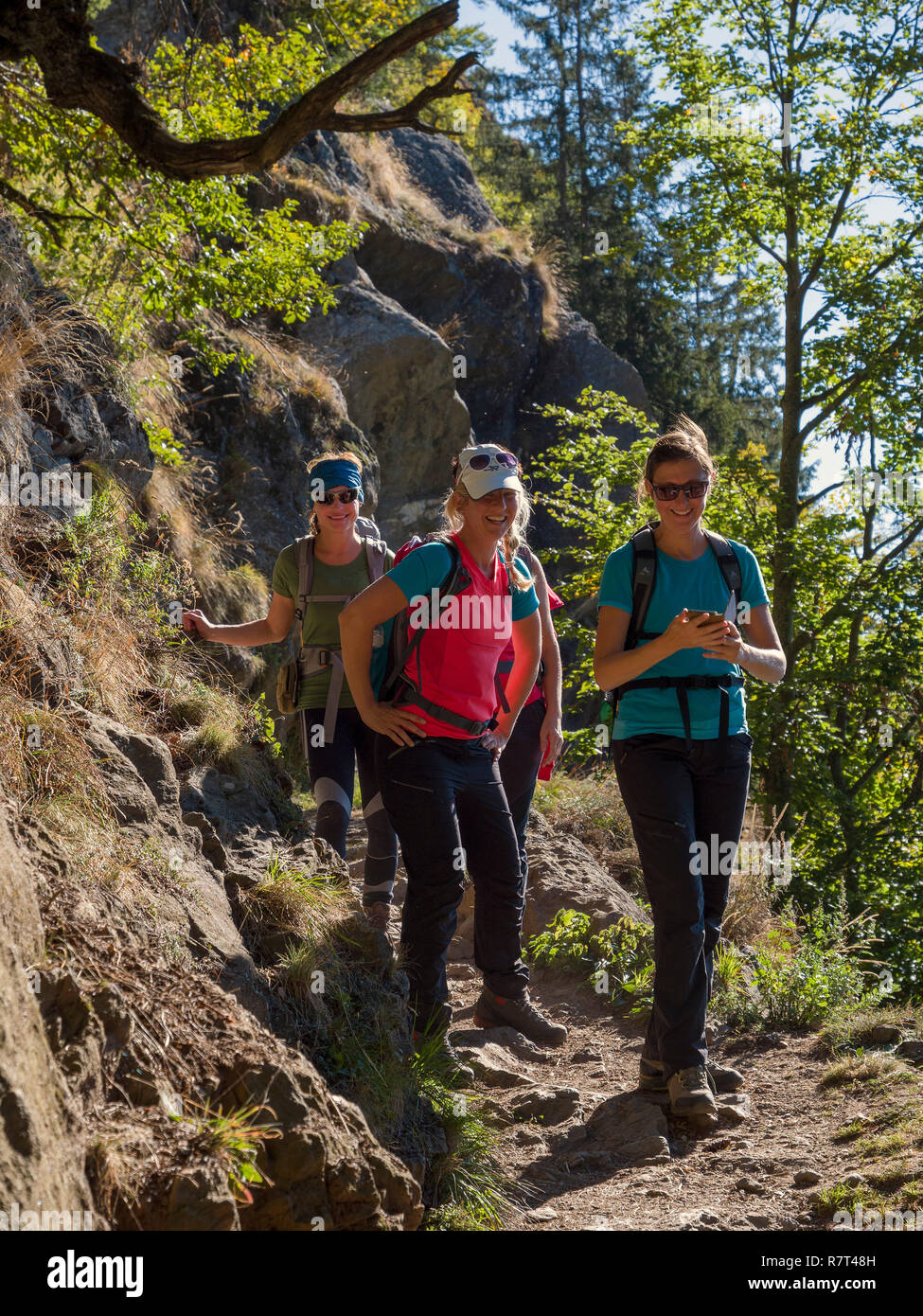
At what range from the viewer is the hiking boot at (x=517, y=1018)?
5070mm

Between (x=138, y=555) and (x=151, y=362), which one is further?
(x=151, y=362)

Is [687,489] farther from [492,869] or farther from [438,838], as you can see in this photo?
[492,869]

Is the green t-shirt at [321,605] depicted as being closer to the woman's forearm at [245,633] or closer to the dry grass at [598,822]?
the woman's forearm at [245,633]

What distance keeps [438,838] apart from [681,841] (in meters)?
0.89

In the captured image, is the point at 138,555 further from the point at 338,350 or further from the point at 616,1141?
the point at 338,350

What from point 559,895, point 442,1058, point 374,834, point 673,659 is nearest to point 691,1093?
point 442,1058

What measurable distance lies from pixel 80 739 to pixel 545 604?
2294mm

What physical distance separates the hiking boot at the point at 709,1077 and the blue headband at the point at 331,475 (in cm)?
277

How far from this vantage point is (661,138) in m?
15.0

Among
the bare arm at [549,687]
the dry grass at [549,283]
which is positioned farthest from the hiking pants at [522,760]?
the dry grass at [549,283]

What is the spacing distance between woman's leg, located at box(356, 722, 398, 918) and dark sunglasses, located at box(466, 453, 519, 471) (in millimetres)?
1408

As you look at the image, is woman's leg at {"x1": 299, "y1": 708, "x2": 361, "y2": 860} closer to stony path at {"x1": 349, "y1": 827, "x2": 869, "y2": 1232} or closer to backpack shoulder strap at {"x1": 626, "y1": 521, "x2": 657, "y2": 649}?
stony path at {"x1": 349, "y1": 827, "x2": 869, "y2": 1232}
